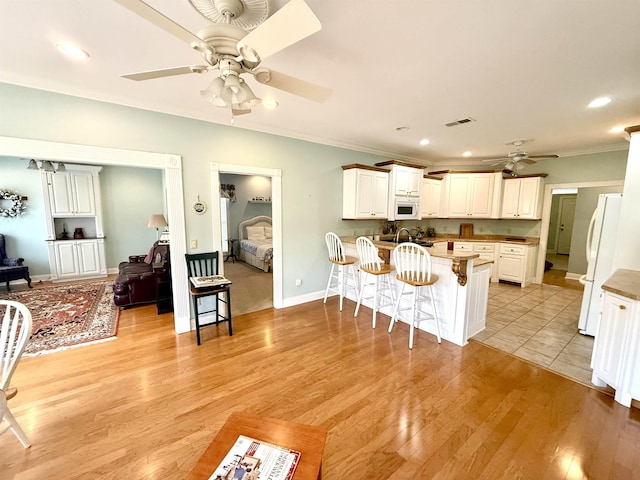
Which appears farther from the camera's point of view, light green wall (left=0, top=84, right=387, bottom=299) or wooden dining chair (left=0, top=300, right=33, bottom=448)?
light green wall (left=0, top=84, right=387, bottom=299)

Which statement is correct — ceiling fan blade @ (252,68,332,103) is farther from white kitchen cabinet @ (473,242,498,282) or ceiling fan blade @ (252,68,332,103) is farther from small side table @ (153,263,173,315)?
white kitchen cabinet @ (473,242,498,282)

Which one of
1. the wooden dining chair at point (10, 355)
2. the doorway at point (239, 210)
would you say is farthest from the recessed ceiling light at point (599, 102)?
the doorway at point (239, 210)

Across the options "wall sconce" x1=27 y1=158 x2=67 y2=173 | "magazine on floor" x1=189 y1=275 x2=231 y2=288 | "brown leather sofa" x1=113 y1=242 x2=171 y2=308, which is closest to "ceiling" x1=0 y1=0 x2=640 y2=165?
"magazine on floor" x1=189 y1=275 x2=231 y2=288

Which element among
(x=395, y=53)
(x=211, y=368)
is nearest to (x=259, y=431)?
(x=211, y=368)

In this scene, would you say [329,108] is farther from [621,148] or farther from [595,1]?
[621,148]

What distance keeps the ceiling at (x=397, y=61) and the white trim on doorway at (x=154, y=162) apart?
527 millimetres

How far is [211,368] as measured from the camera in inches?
101

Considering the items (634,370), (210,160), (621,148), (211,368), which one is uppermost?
(621,148)

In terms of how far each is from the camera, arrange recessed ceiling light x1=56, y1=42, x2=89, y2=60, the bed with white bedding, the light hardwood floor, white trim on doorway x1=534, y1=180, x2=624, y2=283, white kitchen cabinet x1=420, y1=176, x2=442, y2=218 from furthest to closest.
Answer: the bed with white bedding < white kitchen cabinet x1=420, y1=176, x2=442, y2=218 < white trim on doorway x1=534, y1=180, x2=624, y2=283 < recessed ceiling light x1=56, y1=42, x2=89, y2=60 < the light hardwood floor

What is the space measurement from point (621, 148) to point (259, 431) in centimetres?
673

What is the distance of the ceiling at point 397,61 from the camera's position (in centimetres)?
153

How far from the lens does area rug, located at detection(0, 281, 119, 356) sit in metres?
3.00

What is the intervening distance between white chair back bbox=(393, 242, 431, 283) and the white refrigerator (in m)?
1.85

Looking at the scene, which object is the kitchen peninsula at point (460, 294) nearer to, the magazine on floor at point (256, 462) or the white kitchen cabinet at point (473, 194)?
the magazine on floor at point (256, 462)
